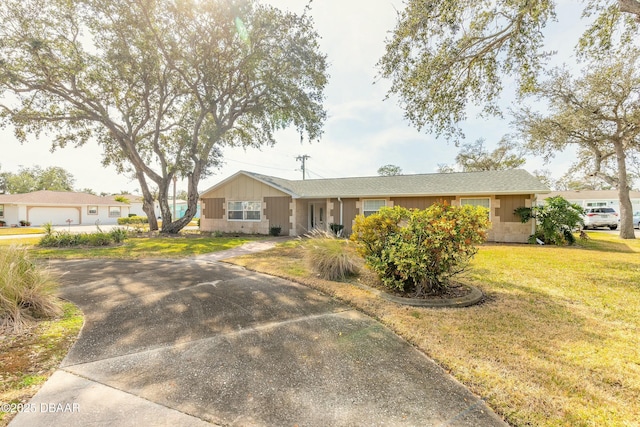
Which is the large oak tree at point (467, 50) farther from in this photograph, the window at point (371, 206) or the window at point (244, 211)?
the window at point (244, 211)

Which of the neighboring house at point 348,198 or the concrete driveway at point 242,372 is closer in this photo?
the concrete driveway at point 242,372

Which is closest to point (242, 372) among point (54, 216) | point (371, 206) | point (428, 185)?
point (371, 206)

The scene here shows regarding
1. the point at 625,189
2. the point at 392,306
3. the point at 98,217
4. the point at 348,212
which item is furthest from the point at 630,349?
the point at 98,217

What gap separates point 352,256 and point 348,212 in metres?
9.96

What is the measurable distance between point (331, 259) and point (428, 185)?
37.7 feet

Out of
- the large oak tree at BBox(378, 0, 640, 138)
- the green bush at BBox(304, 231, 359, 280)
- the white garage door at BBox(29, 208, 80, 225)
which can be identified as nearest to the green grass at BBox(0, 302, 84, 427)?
the green bush at BBox(304, 231, 359, 280)

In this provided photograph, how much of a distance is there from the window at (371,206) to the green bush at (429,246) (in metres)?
10.4

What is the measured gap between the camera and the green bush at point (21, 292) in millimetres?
3793

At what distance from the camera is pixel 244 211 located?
18859mm

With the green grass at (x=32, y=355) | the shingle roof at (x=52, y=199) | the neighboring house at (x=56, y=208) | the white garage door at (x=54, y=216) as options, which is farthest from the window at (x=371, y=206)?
the white garage door at (x=54, y=216)

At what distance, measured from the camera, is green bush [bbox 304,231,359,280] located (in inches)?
269

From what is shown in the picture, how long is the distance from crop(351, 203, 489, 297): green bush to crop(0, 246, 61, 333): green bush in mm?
5852

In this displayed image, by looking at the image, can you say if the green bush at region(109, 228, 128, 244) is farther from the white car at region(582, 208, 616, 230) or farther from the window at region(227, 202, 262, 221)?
the white car at region(582, 208, 616, 230)

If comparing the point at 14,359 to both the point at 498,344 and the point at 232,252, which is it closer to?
the point at 498,344
